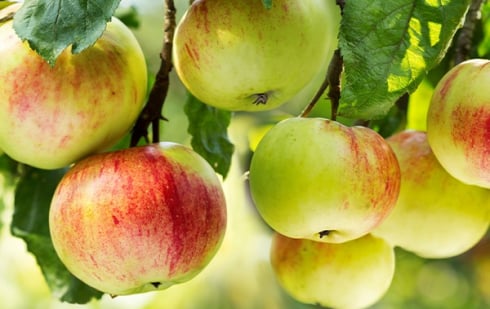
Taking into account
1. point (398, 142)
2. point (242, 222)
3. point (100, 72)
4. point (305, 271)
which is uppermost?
point (100, 72)

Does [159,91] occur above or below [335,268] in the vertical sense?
above

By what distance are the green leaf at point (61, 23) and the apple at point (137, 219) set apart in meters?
0.13

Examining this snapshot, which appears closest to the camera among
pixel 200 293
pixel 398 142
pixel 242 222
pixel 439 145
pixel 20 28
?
pixel 20 28

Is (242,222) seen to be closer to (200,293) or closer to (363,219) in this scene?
(200,293)

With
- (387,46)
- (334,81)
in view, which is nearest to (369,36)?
(387,46)

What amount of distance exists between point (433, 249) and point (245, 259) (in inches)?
27.9

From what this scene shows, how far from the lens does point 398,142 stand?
900 mm

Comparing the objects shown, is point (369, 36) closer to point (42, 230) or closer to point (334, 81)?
point (334, 81)

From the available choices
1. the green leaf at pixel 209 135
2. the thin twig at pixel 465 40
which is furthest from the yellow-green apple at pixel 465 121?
the green leaf at pixel 209 135

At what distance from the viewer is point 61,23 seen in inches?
27.0

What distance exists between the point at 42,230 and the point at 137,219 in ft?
0.86

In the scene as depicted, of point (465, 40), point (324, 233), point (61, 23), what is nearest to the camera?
point (61, 23)

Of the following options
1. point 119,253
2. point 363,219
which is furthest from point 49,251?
point 363,219

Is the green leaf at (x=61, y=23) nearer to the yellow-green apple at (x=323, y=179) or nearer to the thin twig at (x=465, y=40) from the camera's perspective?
the yellow-green apple at (x=323, y=179)
